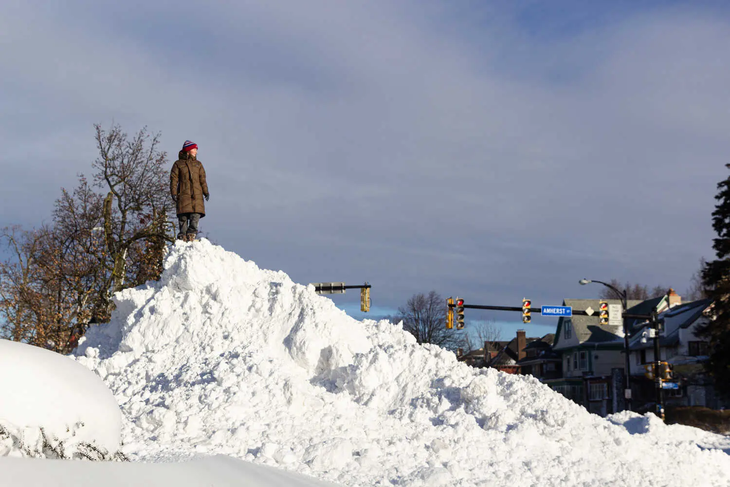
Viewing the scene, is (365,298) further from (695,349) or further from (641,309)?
(641,309)

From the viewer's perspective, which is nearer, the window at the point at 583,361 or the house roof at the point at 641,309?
the house roof at the point at 641,309

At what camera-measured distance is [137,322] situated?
40.8 feet

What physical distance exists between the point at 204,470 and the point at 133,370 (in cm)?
480

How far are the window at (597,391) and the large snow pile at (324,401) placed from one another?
35.6m

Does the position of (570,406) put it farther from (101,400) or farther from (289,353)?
(101,400)

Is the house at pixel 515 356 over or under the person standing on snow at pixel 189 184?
under

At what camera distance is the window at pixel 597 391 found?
47.0 metres

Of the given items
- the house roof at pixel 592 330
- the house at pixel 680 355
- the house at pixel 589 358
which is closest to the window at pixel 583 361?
the house at pixel 589 358

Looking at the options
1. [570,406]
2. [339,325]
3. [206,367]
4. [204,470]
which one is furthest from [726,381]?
[204,470]

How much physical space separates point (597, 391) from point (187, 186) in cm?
4146

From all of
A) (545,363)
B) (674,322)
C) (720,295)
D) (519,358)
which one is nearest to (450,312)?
(720,295)

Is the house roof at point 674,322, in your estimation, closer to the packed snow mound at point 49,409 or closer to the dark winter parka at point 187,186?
the dark winter parka at point 187,186

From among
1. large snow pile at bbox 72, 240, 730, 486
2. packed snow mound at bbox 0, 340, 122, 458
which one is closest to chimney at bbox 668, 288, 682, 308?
large snow pile at bbox 72, 240, 730, 486

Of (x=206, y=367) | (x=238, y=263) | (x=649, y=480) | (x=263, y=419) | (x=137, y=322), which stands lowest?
(x=649, y=480)
